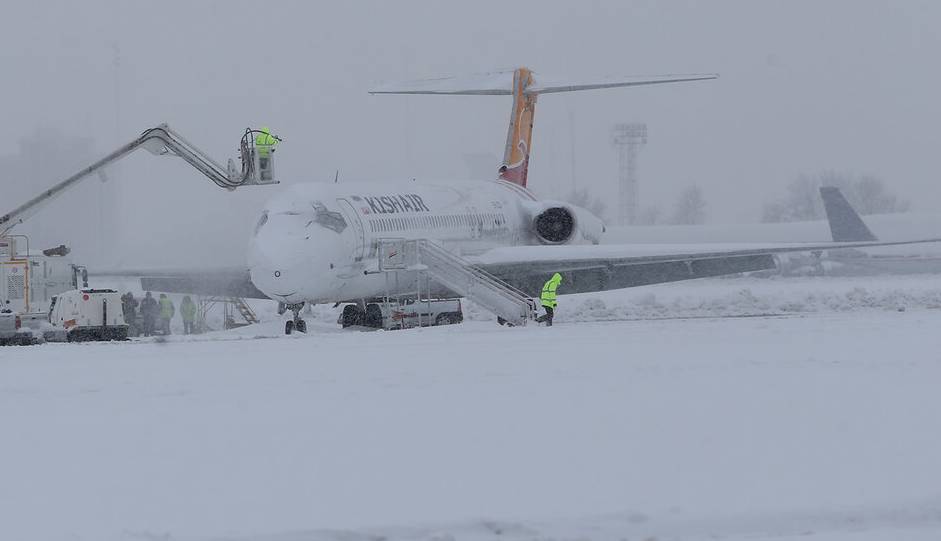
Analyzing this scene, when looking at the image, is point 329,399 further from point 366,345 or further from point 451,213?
point 451,213

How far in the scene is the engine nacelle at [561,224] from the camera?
33094mm

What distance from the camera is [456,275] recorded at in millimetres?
27031

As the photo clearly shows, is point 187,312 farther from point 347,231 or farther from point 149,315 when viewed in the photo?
point 347,231

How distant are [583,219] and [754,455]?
24.5 m

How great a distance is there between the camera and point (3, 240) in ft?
82.0

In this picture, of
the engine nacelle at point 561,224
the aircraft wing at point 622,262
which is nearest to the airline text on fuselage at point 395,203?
the aircraft wing at point 622,262

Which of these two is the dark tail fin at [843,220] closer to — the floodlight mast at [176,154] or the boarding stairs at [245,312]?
the boarding stairs at [245,312]

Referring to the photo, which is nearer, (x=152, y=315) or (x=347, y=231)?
(x=347, y=231)

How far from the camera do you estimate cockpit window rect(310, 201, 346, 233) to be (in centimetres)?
2516

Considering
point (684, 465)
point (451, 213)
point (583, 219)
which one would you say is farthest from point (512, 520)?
point (583, 219)

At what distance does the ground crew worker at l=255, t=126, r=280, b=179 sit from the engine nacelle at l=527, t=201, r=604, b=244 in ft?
32.1

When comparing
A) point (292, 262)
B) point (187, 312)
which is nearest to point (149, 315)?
point (187, 312)

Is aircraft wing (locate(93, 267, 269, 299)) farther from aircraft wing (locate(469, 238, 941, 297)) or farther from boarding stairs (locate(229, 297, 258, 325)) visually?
aircraft wing (locate(469, 238, 941, 297))

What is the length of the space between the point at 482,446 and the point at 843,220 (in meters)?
47.7
